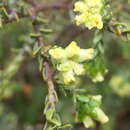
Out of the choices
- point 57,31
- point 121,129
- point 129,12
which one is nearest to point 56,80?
point 129,12

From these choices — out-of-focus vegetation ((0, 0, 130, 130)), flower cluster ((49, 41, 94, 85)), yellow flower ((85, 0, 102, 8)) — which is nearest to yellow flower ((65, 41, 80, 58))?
flower cluster ((49, 41, 94, 85))

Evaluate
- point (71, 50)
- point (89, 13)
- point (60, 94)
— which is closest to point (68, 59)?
point (71, 50)

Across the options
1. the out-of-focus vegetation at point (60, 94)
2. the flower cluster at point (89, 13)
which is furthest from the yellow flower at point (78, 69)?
the out-of-focus vegetation at point (60, 94)

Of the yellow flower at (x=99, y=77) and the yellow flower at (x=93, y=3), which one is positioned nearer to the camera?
the yellow flower at (x=93, y=3)

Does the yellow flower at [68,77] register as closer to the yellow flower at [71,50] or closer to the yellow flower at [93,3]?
the yellow flower at [71,50]

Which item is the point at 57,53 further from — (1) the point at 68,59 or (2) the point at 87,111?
(2) the point at 87,111

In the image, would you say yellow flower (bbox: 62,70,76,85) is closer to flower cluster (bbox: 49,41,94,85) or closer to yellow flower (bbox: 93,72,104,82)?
flower cluster (bbox: 49,41,94,85)
